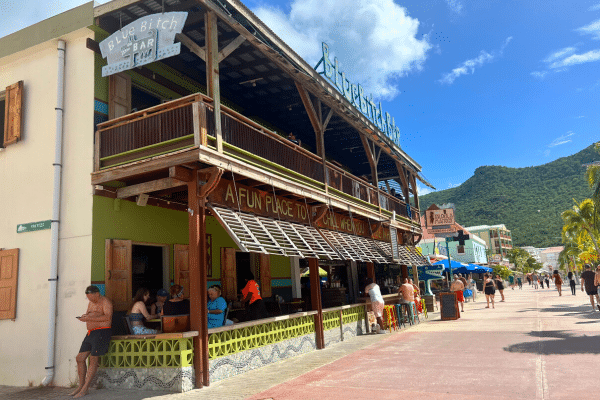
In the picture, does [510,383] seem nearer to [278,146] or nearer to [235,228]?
[235,228]

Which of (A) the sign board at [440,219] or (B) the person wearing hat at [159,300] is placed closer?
(B) the person wearing hat at [159,300]

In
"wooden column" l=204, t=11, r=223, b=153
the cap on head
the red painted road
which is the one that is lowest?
the red painted road

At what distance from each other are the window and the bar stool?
35.3ft

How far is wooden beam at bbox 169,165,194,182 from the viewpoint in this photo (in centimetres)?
763

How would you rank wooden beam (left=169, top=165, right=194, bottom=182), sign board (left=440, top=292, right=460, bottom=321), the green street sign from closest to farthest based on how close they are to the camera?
1. wooden beam (left=169, top=165, right=194, bottom=182)
2. the green street sign
3. sign board (left=440, top=292, right=460, bottom=321)

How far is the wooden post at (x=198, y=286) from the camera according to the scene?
24.3 ft

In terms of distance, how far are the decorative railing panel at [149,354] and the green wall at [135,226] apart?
1.36 metres

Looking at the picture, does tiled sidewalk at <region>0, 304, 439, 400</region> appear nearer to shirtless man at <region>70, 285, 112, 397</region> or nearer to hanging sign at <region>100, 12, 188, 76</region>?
shirtless man at <region>70, 285, 112, 397</region>

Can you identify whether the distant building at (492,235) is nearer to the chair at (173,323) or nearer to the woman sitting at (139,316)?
the woman sitting at (139,316)

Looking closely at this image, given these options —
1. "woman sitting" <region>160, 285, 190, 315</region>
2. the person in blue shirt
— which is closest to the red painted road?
the person in blue shirt

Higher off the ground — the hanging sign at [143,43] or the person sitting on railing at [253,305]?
the hanging sign at [143,43]

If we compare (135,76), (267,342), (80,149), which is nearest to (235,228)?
(267,342)

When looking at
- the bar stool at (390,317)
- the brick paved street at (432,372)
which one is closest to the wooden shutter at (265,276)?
the brick paved street at (432,372)

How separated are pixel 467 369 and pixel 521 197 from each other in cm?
14925
